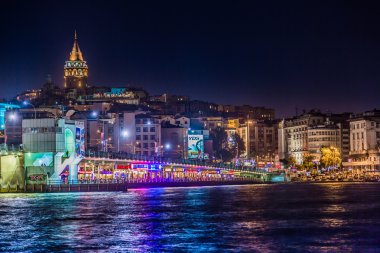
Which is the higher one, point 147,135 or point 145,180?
point 147,135

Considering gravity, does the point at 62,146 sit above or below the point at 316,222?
above

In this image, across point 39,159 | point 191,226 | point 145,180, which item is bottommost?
point 191,226

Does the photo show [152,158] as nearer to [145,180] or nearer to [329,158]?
[145,180]

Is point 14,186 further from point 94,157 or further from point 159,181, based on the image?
point 159,181

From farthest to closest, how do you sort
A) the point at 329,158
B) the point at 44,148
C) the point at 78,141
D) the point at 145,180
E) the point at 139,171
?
the point at 329,158 < the point at 139,171 < the point at 145,180 < the point at 78,141 < the point at 44,148

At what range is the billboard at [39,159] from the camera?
4375 inches

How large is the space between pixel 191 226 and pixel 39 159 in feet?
184

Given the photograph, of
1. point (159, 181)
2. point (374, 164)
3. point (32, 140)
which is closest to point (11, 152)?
point (32, 140)

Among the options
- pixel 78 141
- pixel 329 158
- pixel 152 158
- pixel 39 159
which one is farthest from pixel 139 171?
pixel 329 158

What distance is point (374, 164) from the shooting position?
198250 millimetres

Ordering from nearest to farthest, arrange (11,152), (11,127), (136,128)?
(11,152)
(11,127)
(136,128)

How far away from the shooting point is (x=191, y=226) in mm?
59406

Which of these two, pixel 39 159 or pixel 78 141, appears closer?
pixel 39 159

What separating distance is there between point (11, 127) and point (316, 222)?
329 ft
